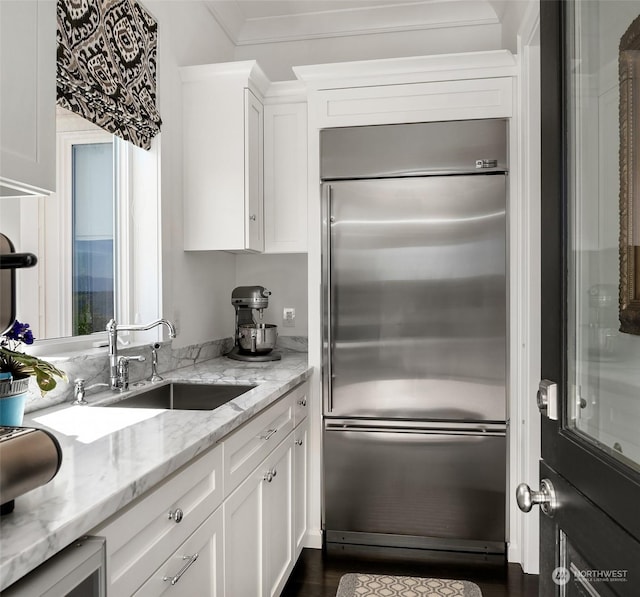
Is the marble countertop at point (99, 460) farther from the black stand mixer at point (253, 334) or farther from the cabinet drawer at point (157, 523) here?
the black stand mixer at point (253, 334)

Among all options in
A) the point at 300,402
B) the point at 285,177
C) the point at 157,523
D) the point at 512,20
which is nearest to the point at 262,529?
the point at 300,402

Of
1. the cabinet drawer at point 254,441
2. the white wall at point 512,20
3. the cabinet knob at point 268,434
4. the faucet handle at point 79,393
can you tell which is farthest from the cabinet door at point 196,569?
the white wall at point 512,20

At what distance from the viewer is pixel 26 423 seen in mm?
1492

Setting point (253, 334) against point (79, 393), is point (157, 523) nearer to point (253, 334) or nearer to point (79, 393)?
point (79, 393)

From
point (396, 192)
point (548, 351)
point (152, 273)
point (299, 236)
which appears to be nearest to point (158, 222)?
point (152, 273)

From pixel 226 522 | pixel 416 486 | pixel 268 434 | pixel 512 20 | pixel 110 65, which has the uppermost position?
pixel 512 20

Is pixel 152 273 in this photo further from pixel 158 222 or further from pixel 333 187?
pixel 333 187

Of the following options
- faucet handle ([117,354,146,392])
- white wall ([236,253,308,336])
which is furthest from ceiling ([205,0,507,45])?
faucet handle ([117,354,146,392])

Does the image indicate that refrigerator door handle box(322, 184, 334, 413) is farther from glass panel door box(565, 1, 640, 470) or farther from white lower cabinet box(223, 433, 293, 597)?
glass panel door box(565, 1, 640, 470)

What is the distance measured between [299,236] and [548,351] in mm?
1957

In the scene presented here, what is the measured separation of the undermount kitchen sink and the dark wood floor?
2.90 feet

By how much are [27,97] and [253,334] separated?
1741 millimetres

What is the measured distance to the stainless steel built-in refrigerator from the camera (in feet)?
8.43

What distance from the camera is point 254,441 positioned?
1.85 metres
